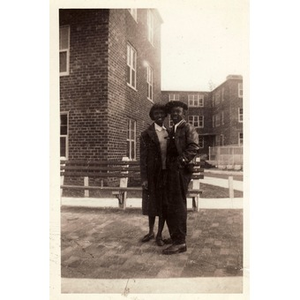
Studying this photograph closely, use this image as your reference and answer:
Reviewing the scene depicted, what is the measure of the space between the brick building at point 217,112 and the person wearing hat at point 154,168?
0.84 ft

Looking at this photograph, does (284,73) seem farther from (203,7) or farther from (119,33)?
(119,33)

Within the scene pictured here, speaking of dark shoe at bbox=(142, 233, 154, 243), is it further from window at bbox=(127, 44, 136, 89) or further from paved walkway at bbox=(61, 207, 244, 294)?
window at bbox=(127, 44, 136, 89)

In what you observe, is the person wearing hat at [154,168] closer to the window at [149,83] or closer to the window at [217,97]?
the window at [149,83]

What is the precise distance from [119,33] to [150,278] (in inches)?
101

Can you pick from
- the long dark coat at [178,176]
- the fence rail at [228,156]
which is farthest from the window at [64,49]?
the fence rail at [228,156]

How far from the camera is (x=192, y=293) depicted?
309 centimetres

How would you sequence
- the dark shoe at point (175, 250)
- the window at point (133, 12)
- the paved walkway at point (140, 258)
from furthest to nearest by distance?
the window at point (133, 12), the dark shoe at point (175, 250), the paved walkway at point (140, 258)

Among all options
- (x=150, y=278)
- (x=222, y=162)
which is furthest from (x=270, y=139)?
(x=150, y=278)

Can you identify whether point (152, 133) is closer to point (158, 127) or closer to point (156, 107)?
point (158, 127)

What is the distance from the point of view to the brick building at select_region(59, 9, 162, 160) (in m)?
3.45

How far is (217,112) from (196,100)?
0.27 metres

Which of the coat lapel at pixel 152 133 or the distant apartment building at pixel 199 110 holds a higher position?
the distant apartment building at pixel 199 110

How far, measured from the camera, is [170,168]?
11.0 ft

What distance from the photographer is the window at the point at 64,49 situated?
11.3 feet
